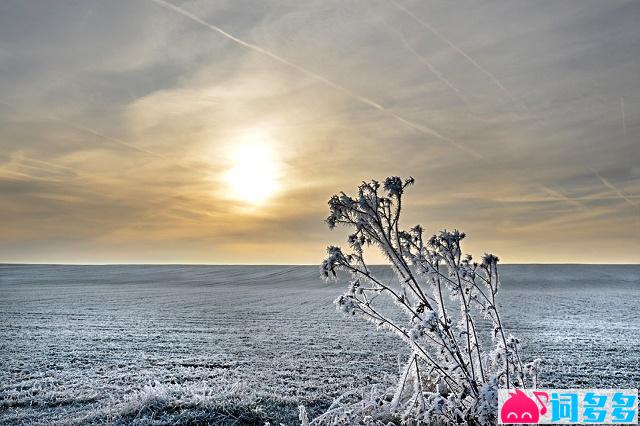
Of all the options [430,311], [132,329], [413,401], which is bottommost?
[132,329]

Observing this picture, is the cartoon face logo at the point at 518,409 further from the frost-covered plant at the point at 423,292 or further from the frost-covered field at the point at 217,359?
the frost-covered field at the point at 217,359

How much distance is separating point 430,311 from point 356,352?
32.2 ft

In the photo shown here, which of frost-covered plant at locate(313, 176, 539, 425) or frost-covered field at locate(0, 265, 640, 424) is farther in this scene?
frost-covered field at locate(0, 265, 640, 424)

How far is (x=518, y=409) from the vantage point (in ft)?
15.8

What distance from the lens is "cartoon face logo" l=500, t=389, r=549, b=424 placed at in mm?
4703

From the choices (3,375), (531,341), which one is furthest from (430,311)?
(531,341)

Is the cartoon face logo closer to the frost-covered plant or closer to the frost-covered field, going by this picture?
the frost-covered plant

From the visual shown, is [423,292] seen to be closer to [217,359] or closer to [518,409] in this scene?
[518,409]

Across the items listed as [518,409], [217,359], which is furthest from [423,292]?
[217,359]

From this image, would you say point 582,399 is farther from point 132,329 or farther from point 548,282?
point 548,282

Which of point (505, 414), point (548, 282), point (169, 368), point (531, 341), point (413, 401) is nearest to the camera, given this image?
point (505, 414)

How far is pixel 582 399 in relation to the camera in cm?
689

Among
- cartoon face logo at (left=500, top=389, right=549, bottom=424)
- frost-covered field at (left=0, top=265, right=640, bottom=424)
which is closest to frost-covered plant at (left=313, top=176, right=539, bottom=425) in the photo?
cartoon face logo at (left=500, top=389, right=549, bottom=424)

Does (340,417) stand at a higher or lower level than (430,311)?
lower
